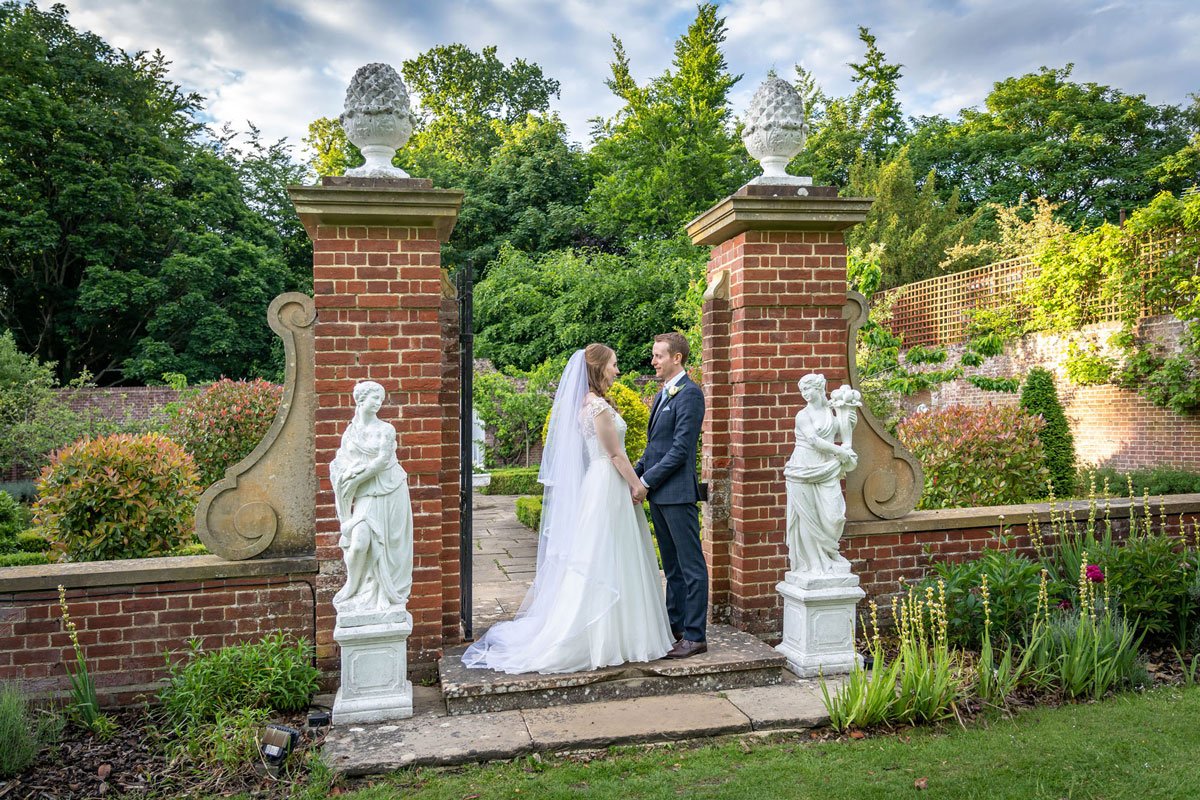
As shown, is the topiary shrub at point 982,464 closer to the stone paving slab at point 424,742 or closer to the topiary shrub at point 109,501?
the stone paving slab at point 424,742

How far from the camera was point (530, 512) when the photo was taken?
10711 mm

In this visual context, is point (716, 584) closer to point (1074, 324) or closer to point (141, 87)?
point (1074, 324)

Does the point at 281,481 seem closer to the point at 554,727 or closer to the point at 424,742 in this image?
the point at 424,742

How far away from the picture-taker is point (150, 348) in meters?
22.5

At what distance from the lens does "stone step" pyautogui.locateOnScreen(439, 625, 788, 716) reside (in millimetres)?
4133

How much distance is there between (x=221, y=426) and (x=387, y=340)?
734 cm

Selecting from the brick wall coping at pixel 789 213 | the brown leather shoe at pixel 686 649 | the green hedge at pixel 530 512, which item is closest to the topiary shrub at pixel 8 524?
the green hedge at pixel 530 512

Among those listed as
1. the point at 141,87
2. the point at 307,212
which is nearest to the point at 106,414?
the point at 141,87

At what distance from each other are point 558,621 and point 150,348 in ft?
72.9

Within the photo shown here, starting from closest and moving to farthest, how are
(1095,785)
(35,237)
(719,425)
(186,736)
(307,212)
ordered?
(1095,785)
(186,736)
(307,212)
(719,425)
(35,237)

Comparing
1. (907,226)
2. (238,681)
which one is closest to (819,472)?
(238,681)

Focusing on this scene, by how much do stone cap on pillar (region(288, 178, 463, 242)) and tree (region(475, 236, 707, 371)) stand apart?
16396mm

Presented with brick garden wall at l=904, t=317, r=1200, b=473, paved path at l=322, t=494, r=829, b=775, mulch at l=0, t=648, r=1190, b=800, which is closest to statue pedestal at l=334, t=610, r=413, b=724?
paved path at l=322, t=494, r=829, b=775

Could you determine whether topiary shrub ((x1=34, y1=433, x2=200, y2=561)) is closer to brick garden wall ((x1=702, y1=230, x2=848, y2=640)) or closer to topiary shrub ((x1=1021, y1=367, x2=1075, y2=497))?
brick garden wall ((x1=702, y1=230, x2=848, y2=640))
